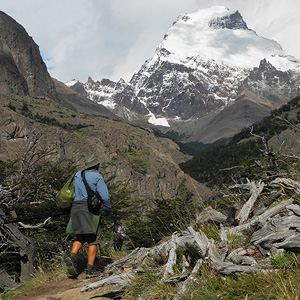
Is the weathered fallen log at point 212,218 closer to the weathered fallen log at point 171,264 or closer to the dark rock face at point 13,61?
the weathered fallen log at point 171,264

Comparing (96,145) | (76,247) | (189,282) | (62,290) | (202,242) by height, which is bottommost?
(62,290)

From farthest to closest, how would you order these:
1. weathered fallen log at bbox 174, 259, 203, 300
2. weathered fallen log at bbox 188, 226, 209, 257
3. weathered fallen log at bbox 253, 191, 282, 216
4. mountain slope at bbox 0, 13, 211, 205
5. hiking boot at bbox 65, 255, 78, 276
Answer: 1. mountain slope at bbox 0, 13, 211, 205
2. hiking boot at bbox 65, 255, 78, 276
3. weathered fallen log at bbox 253, 191, 282, 216
4. weathered fallen log at bbox 188, 226, 209, 257
5. weathered fallen log at bbox 174, 259, 203, 300

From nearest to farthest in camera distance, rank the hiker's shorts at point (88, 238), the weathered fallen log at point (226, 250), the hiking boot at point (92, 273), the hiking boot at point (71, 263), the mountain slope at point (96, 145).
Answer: the weathered fallen log at point (226, 250) < the hiking boot at point (92, 273) < the hiking boot at point (71, 263) < the hiker's shorts at point (88, 238) < the mountain slope at point (96, 145)

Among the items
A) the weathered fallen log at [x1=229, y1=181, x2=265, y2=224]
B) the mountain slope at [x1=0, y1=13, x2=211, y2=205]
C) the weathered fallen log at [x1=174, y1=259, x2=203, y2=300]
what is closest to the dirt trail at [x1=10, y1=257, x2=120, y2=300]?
the weathered fallen log at [x1=174, y1=259, x2=203, y2=300]

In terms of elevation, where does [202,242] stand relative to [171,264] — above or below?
above

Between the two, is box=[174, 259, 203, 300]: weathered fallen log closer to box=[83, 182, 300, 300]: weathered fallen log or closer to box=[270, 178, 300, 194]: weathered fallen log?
box=[83, 182, 300, 300]: weathered fallen log

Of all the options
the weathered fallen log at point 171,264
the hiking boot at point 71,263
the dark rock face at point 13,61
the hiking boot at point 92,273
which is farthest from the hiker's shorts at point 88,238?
the dark rock face at point 13,61

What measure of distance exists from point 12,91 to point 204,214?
172399 millimetres

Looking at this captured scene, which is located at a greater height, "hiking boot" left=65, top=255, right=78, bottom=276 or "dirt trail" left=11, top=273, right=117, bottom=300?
"hiking boot" left=65, top=255, right=78, bottom=276

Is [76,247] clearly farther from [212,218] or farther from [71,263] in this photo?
[212,218]

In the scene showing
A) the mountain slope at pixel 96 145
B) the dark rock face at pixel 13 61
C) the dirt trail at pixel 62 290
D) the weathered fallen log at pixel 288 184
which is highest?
the dark rock face at pixel 13 61

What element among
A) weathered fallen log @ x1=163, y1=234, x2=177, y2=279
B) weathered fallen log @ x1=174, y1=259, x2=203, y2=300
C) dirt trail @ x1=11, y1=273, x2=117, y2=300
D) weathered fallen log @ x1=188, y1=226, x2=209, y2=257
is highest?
weathered fallen log @ x1=188, y1=226, x2=209, y2=257

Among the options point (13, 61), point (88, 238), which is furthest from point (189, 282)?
point (13, 61)

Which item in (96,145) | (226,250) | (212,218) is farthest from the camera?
(96,145)
